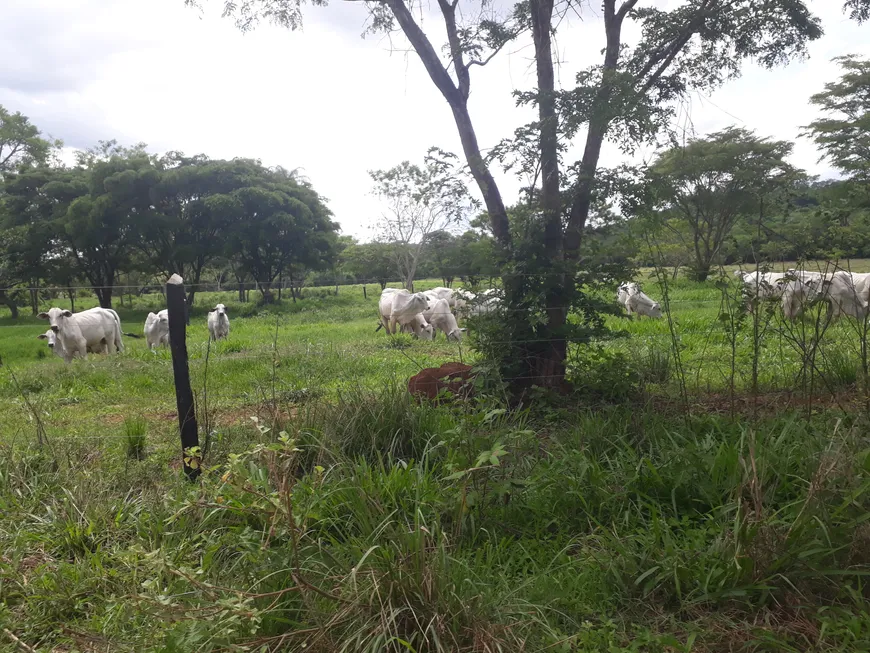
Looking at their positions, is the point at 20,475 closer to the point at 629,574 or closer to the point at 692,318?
the point at 629,574

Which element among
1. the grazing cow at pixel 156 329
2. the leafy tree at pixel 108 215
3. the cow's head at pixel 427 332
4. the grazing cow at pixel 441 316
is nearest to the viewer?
the cow's head at pixel 427 332

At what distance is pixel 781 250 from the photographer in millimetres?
4234

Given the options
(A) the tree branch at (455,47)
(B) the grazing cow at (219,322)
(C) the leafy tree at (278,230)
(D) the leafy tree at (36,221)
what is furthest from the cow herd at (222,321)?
(D) the leafy tree at (36,221)

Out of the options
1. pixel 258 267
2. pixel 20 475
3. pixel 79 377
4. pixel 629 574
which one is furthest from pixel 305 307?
pixel 258 267

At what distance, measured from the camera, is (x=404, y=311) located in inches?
550

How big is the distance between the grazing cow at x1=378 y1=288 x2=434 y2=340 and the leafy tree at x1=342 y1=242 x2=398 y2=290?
856cm

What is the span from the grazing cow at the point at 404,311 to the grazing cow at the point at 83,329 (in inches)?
232

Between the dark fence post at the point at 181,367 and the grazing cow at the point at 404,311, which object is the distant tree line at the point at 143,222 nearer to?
the grazing cow at the point at 404,311

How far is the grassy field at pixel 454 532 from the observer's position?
2371 mm

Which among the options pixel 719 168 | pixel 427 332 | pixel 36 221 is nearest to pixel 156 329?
pixel 427 332

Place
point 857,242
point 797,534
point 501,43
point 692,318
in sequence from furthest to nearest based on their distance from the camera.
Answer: point 692,318 → point 501,43 → point 857,242 → point 797,534

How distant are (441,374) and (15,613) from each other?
3.62 metres

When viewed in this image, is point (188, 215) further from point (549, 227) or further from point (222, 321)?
point (549, 227)

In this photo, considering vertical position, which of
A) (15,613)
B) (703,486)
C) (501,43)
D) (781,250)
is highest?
(501,43)
